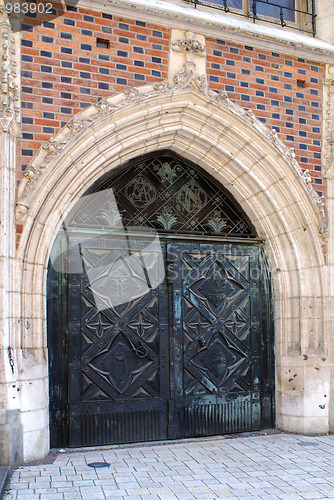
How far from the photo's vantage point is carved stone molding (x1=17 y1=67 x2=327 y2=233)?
16.1ft

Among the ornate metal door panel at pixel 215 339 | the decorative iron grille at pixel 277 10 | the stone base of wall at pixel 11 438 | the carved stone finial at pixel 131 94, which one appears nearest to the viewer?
the stone base of wall at pixel 11 438

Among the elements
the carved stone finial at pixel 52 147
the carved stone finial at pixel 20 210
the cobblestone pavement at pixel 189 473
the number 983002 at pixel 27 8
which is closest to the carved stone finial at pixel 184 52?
the number 983002 at pixel 27 8

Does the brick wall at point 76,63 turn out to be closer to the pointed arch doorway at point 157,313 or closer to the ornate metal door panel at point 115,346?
the pointed arch doorway at point 157,313

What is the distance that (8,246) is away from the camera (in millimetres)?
4672

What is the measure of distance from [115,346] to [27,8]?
319 centimetres

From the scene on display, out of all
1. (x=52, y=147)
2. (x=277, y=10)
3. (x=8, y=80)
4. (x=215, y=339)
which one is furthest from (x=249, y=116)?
(x=8, y=80)

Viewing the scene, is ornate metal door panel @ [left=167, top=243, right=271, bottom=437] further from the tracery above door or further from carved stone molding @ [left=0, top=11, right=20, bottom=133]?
carved stone molding @ [left=0, top=11, right=20, bottom=133]

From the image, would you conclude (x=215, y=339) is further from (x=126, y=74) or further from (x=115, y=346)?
→ (x=126, y=74)

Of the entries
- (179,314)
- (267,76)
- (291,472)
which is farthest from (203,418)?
(267,76)

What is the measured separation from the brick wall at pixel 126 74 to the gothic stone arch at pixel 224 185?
155 mm

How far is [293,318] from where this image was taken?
20.0 feet

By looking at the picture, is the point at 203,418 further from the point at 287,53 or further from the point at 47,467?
the point at 287,53

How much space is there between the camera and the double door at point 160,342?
17.5ft

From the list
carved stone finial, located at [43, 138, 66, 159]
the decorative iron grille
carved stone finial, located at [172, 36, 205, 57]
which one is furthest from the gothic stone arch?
the decorative iron grille
